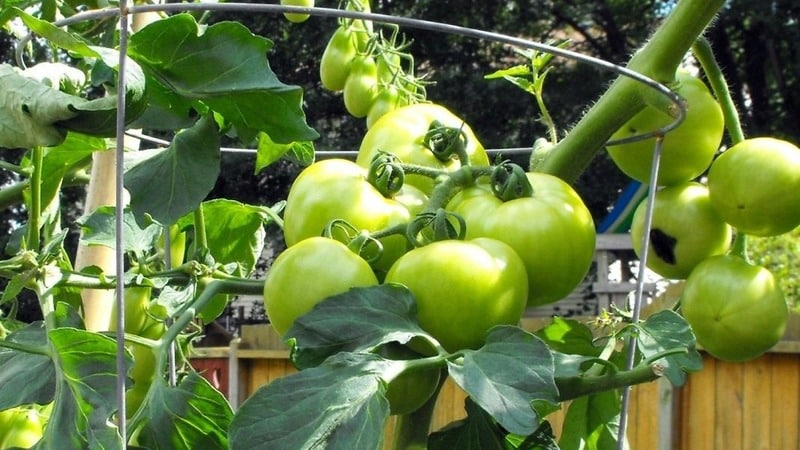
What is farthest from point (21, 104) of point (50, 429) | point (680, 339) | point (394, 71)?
point (394, 71)

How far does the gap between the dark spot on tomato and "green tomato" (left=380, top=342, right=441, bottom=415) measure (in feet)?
0.59

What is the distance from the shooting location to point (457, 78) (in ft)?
20.0

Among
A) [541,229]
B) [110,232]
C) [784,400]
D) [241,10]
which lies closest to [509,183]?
[541,229]

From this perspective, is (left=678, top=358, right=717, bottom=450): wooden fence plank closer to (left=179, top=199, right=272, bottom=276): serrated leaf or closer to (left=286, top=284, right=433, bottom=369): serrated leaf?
(left=179, top=199, right=272, bottom=276): serrated leaf

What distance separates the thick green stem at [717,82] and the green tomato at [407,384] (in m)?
0.22

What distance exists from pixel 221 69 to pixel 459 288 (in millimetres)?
140

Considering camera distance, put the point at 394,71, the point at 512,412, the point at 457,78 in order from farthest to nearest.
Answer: the point at 457,78 < the point at 394,71 < the point at 512,412

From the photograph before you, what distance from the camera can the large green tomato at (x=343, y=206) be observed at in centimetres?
39

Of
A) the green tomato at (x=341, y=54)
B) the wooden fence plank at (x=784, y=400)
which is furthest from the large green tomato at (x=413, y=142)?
the wooden fence plank at (x=784, y=400)

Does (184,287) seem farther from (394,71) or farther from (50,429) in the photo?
(394,71)

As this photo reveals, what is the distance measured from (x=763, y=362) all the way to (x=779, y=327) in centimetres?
173

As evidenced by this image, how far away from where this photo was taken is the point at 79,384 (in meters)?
0.36

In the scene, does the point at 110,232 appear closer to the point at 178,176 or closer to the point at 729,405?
the point at 178,176

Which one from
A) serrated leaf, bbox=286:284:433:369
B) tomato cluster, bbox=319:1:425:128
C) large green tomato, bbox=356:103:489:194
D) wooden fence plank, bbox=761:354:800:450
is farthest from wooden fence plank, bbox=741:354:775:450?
serrated leaf, bbox=286:284:433:369
